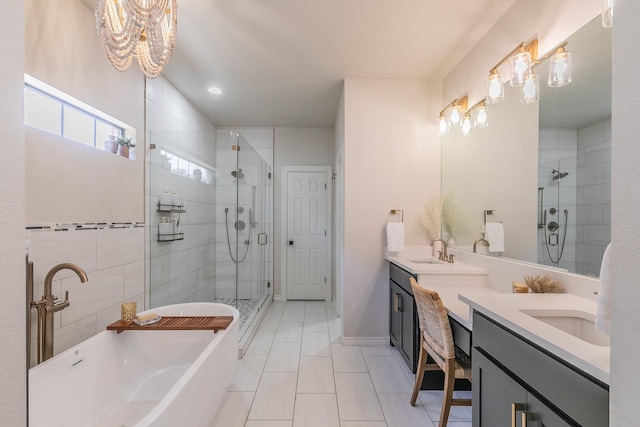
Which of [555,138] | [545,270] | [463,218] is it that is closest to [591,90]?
[555,138]

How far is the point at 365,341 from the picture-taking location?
9.88 feet

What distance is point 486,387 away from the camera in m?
1.27

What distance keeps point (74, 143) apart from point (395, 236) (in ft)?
8.57

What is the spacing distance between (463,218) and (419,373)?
4.49ft

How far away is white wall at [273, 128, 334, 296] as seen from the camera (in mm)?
4621

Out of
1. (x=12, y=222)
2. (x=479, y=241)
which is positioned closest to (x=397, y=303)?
(x=479, y=241)

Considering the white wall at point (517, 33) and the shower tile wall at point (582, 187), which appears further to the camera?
the white wall at point (517, 33)

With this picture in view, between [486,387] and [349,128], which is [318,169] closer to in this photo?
[349,128]

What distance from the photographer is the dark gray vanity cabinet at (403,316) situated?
229cm

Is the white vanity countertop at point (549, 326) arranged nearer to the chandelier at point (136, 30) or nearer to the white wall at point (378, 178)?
the white wall at point (378, 178)

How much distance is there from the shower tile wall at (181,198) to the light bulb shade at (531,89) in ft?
9.52

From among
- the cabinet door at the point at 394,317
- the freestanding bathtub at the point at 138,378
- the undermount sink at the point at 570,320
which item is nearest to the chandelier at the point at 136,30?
the freestanding bathtub at the point at 138,378

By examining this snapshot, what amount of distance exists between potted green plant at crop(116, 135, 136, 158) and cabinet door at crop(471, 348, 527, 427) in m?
2.69

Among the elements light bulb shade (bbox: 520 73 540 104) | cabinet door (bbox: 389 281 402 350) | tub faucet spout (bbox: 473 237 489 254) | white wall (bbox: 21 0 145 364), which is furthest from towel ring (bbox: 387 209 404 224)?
white wall (bbox: 21 0 145 364)
